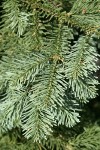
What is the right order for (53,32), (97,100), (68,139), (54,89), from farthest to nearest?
(97,100) < (68,139) < (53,32) < (54,89)

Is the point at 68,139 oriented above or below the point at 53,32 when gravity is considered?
below

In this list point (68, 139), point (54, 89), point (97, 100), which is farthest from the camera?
point (97, 100)

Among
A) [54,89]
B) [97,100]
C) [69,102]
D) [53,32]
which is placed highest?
[53,32]

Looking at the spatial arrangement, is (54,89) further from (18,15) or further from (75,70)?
(18,15)

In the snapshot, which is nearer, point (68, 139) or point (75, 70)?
point (75, 70)

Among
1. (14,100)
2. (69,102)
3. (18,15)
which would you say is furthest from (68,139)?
(18,15)

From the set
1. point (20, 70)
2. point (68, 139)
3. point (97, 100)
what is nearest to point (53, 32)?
point (20, 70)
